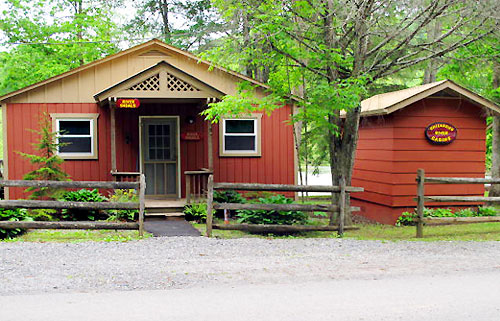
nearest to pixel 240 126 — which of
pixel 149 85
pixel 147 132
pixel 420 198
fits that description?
pixel 147 132

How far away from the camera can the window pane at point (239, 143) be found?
593 inches

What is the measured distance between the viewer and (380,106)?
1396 cm

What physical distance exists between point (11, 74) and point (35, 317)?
2387 cm

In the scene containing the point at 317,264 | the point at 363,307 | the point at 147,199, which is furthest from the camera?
Answer: the point at 147,199

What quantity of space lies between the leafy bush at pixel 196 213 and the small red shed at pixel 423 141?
5.09 meters

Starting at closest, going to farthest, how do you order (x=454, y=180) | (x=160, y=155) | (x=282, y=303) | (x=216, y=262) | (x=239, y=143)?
(x=282, y=303), (x=216, y=262), (x=454, y=180), (x=160, y=155), (x=239, y=143)

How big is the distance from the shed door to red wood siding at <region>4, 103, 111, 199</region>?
108 centimetres

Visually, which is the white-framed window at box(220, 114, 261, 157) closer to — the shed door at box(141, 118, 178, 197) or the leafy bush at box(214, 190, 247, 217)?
the shed door at box(141, 118, 178, 197)

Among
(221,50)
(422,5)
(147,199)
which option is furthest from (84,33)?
(422,5)

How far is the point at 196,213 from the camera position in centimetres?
1258

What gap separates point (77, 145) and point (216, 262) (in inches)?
328

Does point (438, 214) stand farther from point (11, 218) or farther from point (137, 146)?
point (11, 218)

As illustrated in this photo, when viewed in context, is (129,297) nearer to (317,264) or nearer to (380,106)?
(317,264)

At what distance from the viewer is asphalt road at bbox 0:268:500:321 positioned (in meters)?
5.02
